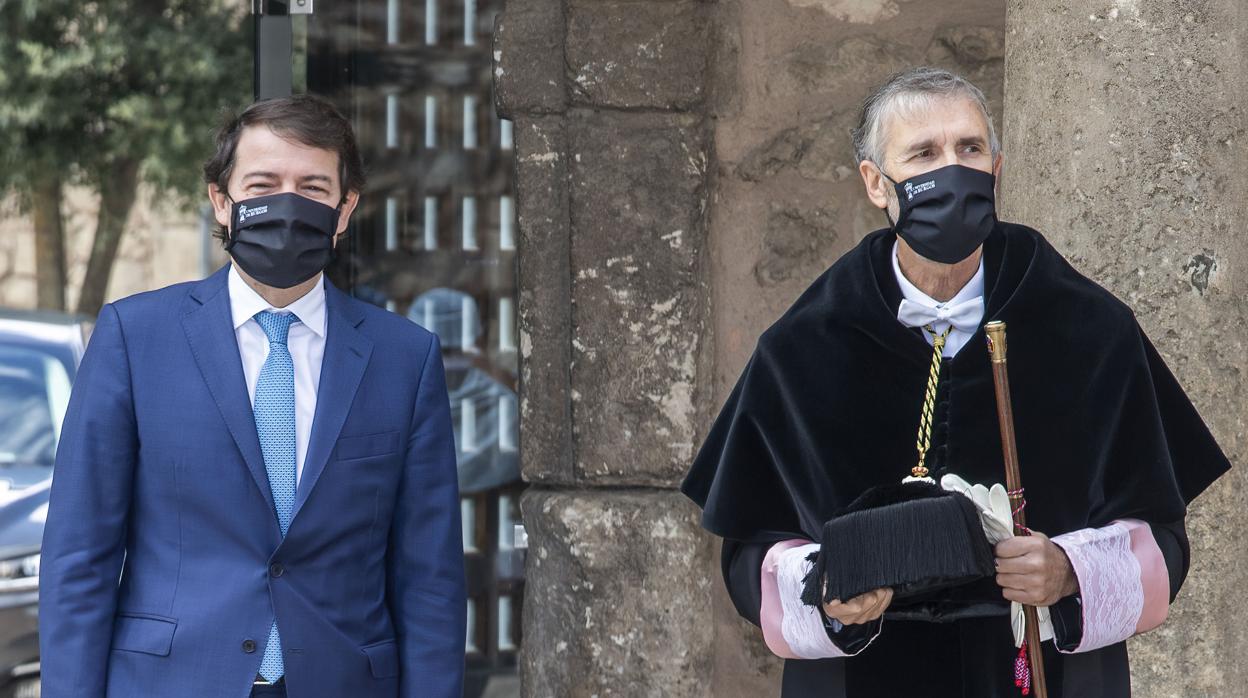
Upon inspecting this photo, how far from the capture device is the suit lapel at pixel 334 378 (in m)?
2.40

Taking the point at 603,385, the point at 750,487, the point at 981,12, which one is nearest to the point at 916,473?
the point at 750,487

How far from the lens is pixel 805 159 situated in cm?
353

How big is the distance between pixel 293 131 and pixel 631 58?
1.14 meters

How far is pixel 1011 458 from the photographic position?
6.98 feet

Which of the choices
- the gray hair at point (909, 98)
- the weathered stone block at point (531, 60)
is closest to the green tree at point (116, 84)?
the weathered stone block at point (531, 60)

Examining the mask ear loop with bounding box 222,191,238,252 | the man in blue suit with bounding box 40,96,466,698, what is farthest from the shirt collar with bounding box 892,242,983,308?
the mask ear loop with bounding box 222,191,238,252

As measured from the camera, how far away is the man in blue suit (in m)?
2.33

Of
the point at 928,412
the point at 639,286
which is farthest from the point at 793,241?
the point at 928,412

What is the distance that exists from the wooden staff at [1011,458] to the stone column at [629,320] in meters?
1.35

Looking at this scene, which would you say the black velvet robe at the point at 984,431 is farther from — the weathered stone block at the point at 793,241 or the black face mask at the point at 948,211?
the weathered stone block at the point at 793,241

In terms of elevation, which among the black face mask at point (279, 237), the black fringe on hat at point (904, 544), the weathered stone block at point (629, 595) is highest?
the black face mask at point (279, 237)

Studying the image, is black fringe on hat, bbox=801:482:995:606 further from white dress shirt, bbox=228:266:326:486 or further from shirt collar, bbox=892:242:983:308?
white dress shirt, bbox=228:266:326:486

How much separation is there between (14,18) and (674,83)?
883cm

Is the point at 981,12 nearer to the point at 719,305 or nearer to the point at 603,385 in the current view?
the point at 719,305
